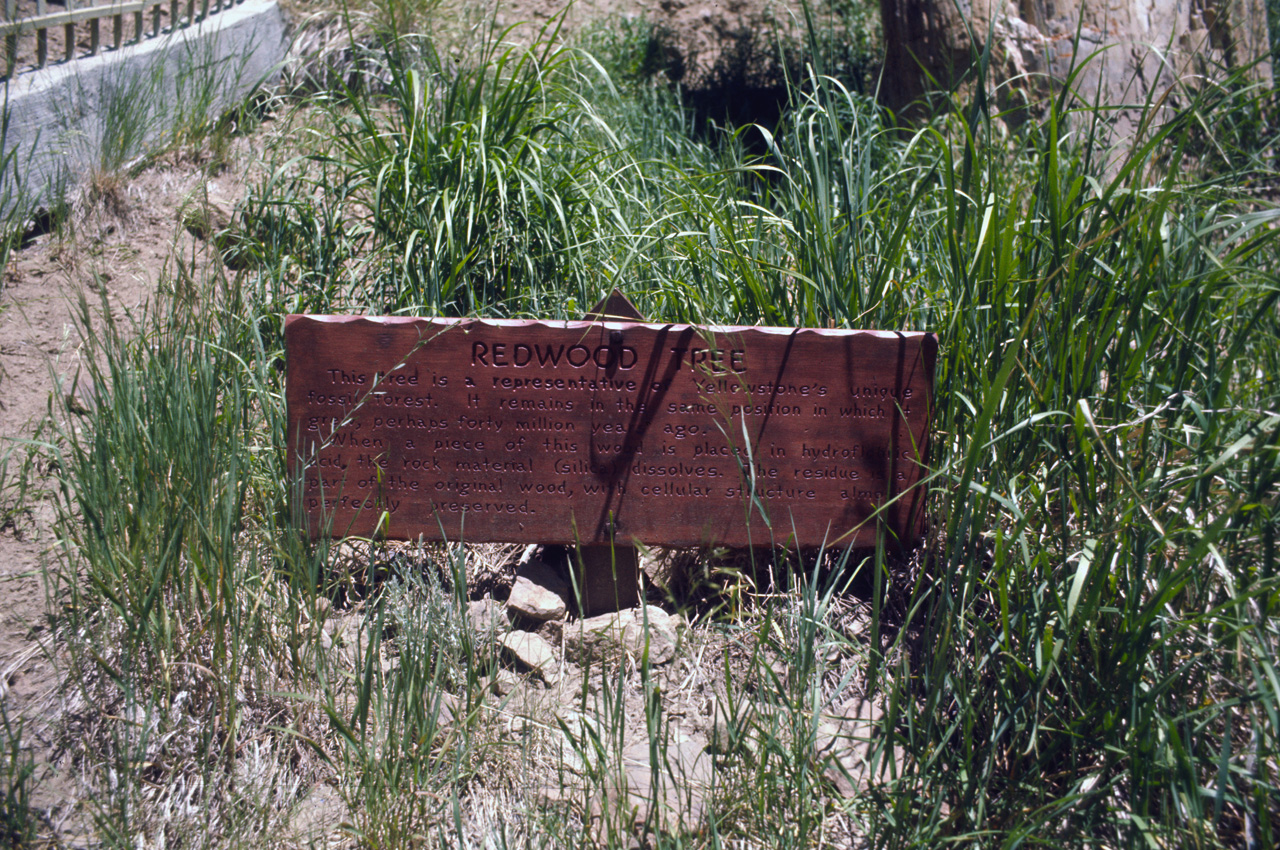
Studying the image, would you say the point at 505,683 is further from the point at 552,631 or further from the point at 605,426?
the point at 605,426

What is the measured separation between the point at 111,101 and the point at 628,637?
3595 mm

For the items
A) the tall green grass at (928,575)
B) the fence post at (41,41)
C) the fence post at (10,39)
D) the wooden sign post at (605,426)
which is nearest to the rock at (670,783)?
the tall green grass at (928,575)

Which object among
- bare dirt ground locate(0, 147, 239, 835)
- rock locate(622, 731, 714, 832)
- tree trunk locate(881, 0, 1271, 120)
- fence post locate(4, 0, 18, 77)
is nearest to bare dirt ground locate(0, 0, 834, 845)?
bare dirt ground locate(0, 147, 239, 835)

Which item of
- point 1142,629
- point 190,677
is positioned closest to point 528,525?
point 190,677

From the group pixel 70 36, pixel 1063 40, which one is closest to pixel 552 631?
pixel 70 36

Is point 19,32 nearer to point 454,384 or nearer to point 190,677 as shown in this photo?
point 454,384

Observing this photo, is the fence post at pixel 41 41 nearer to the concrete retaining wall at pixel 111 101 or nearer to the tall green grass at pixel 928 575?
the concrete retaining wall at pixel 111 101

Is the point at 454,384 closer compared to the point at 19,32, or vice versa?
the point at 454,384

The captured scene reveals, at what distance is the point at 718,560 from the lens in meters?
2.34

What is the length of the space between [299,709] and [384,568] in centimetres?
45

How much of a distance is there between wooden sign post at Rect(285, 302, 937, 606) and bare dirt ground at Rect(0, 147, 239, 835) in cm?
74

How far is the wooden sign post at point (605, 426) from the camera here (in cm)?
211

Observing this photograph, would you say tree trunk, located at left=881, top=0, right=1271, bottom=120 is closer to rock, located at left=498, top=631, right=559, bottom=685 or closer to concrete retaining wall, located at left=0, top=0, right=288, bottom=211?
rock, located at left=498, top=631, right=559, bottom=685

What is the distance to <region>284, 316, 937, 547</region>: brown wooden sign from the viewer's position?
2107 millimetres
